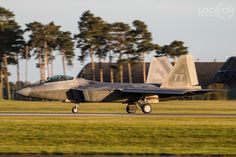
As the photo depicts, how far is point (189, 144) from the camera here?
1852 cm

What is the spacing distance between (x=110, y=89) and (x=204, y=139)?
1882 cm

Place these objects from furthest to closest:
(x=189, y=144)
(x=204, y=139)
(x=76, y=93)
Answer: (x=76, y=93) → (x=204, y=139) → (x=189, y=144)

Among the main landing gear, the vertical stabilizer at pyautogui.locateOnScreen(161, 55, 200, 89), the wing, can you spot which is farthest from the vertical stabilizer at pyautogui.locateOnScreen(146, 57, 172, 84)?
the wing

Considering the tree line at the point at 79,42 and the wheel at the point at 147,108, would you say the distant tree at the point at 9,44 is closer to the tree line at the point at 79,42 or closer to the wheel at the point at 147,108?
the tree line at the point at 79,42

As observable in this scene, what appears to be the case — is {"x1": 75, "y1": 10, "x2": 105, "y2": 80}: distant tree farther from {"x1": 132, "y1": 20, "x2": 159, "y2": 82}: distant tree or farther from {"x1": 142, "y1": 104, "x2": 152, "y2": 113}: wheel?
{"x1": 142, "y1": 104, "x2": 152, "y2": 113}: wheel

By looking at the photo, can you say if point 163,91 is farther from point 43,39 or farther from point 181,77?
point 43,39

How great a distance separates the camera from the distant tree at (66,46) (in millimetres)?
99938

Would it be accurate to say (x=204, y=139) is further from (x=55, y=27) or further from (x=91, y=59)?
(x=55, y=27)

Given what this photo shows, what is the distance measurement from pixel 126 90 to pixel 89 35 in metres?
59.4

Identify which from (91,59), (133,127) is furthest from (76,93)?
(91,59)

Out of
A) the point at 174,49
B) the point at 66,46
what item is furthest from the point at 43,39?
the point at 174,49

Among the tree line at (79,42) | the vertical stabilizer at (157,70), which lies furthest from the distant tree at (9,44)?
the vertical stabilizer at (157,70)

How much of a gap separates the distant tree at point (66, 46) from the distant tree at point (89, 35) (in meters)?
2.55

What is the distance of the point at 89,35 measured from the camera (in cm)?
9688
